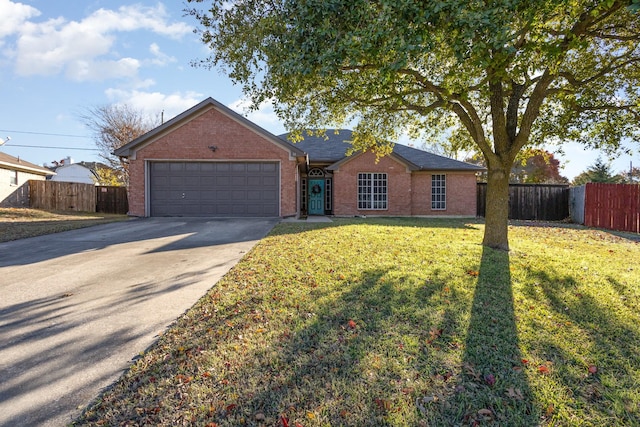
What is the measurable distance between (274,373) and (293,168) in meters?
13.2

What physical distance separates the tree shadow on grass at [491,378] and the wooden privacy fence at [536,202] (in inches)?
691

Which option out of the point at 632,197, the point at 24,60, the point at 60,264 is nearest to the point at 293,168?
the point at 60,264

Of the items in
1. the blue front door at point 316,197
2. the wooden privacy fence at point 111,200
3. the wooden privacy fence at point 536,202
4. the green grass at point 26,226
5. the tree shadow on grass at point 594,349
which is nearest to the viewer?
the tree shadow on grass at point 594,349

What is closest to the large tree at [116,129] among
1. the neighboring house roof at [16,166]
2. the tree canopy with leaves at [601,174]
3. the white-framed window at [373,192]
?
the neighboring house roof at [16,166]

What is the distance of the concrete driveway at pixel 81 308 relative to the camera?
233 cm

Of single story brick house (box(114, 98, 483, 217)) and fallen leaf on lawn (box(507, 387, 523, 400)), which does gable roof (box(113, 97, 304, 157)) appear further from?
fallen leaf on lawn (box(507, 387, 523, 400))

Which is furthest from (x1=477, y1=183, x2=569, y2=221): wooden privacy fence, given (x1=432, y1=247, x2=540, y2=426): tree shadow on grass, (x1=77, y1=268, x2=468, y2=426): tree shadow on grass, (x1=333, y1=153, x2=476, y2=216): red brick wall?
(x1=77, y1=268, x2=468, y2=426): tree shadow on grass

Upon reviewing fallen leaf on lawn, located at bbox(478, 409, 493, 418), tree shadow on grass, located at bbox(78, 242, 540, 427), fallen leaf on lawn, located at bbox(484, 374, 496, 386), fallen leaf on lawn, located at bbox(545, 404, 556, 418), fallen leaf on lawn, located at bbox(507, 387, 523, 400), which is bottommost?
fallen leaf on lawn, located at bbox(545, 404, 556, 418)

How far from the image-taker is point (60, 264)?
19.9ft

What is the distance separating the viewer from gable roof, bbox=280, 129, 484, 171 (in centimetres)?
1808

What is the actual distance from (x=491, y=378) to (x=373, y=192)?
51.2 feet

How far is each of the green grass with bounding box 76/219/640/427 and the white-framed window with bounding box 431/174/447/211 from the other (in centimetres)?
1328

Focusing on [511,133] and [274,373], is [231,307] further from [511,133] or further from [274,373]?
[511,133]

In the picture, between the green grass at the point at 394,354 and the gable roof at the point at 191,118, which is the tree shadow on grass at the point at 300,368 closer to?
the green grass at the point at 394,354
